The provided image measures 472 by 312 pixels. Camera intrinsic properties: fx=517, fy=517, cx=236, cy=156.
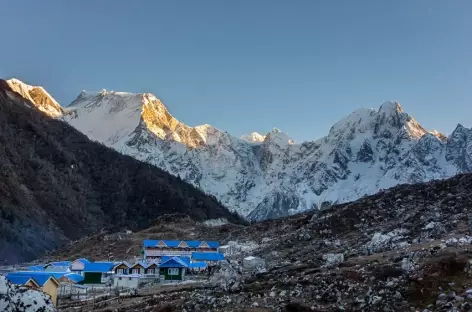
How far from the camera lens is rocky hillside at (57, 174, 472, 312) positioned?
29625mm

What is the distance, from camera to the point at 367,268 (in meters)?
36.8

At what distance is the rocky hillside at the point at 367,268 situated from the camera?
97.2 ft

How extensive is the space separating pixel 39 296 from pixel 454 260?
23463 millimetres

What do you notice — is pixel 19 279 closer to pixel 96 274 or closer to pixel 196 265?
pixel 96 274

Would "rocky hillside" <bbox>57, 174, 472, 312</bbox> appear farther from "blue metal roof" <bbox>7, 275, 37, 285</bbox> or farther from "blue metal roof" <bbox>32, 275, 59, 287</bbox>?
"blue metal roof" <bbox>7, 275, 37, 285</bbox>

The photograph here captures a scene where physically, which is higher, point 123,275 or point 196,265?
point 196,265

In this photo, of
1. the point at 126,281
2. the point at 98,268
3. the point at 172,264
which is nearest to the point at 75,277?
the point at 98,268

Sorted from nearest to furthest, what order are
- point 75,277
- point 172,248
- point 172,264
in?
1. point 75,277
2. point 172,264
3. point 172,248

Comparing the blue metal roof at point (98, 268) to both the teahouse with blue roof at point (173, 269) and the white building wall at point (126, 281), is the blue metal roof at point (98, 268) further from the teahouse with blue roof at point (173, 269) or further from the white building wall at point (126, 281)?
the teahouse with blue roof at point (173, 269)

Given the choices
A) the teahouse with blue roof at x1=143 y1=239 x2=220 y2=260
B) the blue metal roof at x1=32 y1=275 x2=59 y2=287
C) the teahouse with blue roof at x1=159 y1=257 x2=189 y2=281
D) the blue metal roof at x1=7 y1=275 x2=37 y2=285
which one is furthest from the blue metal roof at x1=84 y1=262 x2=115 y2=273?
the teahouse with blue roof at x1=143 y1=239 x2=220 y2=260

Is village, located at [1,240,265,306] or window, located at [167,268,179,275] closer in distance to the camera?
village, located at [1,240,265,306]

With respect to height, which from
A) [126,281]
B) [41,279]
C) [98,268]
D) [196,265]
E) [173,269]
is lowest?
[126,281]

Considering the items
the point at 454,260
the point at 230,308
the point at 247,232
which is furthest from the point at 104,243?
the point at 454,260

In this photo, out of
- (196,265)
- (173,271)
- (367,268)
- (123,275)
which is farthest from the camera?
(196,265)
